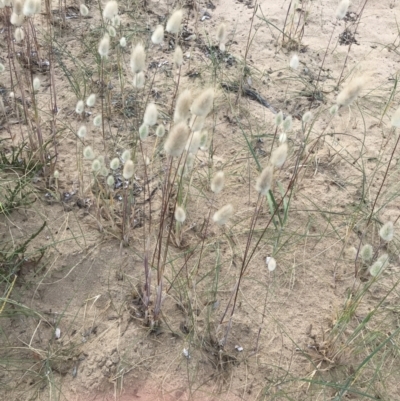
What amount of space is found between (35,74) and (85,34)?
1.56 ft

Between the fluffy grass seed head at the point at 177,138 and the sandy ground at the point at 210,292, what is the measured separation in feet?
2.15

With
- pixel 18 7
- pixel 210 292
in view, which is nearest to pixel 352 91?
→ pixel 210 292

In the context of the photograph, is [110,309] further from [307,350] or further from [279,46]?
[279,46]

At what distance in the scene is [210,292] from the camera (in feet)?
5.64

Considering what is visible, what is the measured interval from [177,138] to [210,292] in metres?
0.77

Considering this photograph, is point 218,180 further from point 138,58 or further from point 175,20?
point 175,20

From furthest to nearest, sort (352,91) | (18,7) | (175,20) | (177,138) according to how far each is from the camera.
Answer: (18,7)
(175,20)
(352,91)
(177,138)

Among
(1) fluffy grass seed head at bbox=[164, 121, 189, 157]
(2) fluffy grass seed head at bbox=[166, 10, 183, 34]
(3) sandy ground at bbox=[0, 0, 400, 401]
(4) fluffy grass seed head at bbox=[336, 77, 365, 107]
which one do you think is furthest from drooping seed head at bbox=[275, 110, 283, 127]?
(1) fluffy grass seed head at bbox=[164, 121, 189, 157]

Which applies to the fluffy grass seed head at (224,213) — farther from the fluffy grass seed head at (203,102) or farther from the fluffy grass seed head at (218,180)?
the fluffy grass seed head at (203,102)

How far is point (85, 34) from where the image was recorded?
290cm

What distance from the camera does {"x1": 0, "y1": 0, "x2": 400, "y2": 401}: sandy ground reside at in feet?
4.97

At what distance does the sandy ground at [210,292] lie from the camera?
152 cm

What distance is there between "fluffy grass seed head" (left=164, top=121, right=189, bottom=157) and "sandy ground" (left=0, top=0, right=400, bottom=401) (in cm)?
65

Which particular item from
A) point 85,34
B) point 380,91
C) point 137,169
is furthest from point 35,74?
point 380,91
